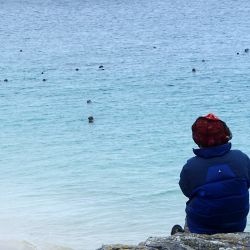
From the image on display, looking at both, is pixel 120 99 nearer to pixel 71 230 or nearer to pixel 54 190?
pixel 54 190

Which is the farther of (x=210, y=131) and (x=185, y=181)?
(x=185, y=181)

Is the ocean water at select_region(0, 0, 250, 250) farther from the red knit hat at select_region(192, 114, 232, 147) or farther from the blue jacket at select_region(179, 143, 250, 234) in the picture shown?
A: the red knit hat at select_region(192, 114, 232, 147)

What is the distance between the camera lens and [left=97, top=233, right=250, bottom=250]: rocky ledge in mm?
6223

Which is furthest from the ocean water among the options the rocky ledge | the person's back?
the rocky ledge

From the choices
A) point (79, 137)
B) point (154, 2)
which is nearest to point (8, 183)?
point (79, 137)

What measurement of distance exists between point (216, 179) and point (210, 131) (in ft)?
1.58

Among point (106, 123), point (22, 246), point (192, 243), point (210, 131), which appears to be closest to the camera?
point (192, 243)

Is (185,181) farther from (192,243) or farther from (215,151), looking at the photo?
(192,243)

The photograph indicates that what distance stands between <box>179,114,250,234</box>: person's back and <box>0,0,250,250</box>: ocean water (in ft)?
35.1

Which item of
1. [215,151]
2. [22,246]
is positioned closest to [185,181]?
[215,151]

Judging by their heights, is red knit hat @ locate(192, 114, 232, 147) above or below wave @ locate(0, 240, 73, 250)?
above

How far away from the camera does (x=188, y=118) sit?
118 feet

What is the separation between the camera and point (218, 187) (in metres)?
7.26

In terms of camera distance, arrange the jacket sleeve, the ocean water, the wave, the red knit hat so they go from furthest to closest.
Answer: the ocean water
the wave
the jacket sleeve
the red knit hat
